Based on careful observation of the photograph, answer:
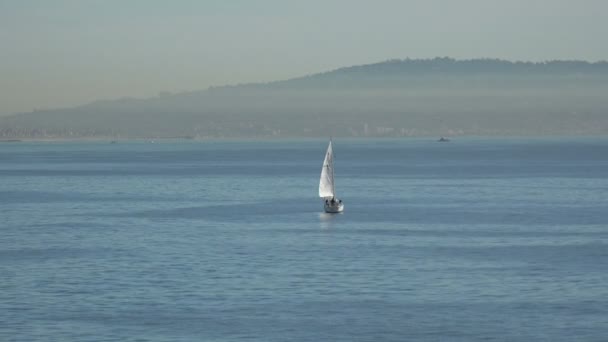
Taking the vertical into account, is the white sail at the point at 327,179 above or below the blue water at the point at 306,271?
above

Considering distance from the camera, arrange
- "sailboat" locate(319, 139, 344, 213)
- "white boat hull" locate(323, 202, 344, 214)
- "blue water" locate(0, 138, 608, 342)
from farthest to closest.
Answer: "white boat hull" locate(323, 202, 344, 214)
"sailboat" locate(319, 139, 344, 213)
"blue water" locate(0, 138, 608, 342)

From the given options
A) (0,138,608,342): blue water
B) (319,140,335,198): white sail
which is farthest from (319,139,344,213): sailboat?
(0,138,608,342): blue water

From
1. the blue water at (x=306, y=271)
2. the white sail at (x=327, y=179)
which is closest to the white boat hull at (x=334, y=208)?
the blue water at (x=306, y=271)

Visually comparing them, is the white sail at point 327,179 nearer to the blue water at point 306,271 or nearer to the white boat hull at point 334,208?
the white boat hull at point 334,208

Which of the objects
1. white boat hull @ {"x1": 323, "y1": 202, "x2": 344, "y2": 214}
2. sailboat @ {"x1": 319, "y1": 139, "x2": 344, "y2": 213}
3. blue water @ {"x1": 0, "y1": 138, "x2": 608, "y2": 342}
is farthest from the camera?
white boat hull @ {"x1": 323, "y1": 202, "x2": 344, "y2": 214}

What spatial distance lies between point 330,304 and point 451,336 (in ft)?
28.0

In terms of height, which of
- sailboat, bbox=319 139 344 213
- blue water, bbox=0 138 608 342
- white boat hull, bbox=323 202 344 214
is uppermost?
sailboat, bbox=319 139 344 213

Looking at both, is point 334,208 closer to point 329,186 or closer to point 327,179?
point 329,186

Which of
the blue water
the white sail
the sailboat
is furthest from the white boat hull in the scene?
the white sail

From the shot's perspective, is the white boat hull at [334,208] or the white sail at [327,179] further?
the white boat hull at [334,208]

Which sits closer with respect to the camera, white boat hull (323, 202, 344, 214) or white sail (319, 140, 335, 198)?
white sail (319, 140, 335, 198)

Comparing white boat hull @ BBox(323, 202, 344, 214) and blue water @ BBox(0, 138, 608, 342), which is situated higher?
white boat hull @ BBox(323, 202, 344, 214)

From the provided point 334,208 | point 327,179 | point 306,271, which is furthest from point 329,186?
point 306,271

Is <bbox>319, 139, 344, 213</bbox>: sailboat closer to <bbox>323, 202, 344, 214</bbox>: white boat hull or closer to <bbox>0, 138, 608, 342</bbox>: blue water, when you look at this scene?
<bbox>323, 202, 344, 214</bbox>: white boat hull
